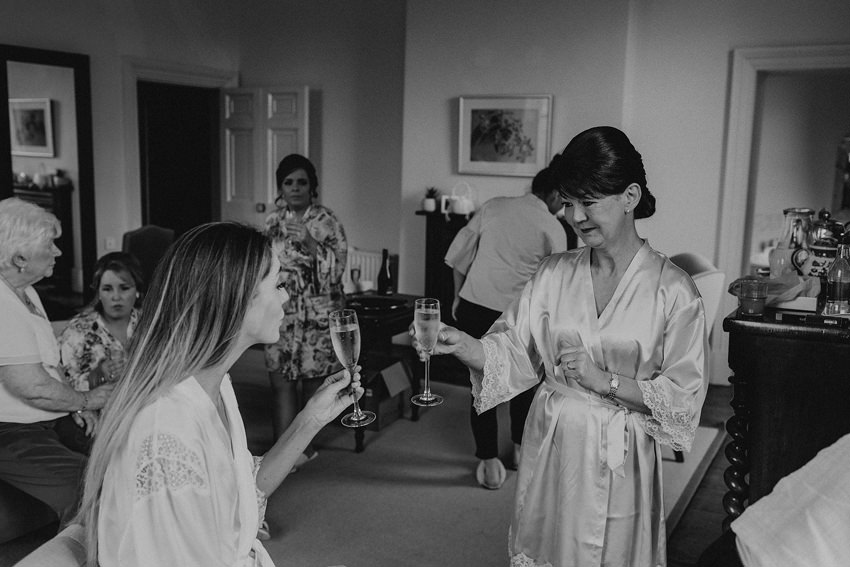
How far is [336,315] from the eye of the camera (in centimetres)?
189

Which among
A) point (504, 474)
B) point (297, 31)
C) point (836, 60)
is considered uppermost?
point (297, 31)

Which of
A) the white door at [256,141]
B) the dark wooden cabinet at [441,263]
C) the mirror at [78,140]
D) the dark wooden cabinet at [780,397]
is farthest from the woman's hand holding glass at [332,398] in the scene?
the white door at [256,141]

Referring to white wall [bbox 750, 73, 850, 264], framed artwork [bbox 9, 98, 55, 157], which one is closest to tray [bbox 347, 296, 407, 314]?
framed artwork [bbox 9, 98, 55, 157]

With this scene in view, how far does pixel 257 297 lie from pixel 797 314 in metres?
1.78

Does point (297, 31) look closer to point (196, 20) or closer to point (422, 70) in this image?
point (196, 20)

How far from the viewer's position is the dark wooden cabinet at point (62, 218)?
6.32m

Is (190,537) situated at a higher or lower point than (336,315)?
lower

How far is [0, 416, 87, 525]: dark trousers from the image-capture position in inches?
115

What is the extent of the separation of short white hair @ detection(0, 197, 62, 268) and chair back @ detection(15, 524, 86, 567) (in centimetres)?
167

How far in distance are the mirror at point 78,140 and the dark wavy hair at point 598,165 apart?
518cm

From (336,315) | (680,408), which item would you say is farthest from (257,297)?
(680,408)

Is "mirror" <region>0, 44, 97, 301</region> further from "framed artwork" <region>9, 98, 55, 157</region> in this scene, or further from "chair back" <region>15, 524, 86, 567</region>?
"chair back" <region>15, 524, 86, 567</region>

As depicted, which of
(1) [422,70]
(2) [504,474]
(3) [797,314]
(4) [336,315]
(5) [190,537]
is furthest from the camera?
(1) [422,70]

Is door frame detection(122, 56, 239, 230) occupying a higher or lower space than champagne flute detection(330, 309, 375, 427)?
higher
